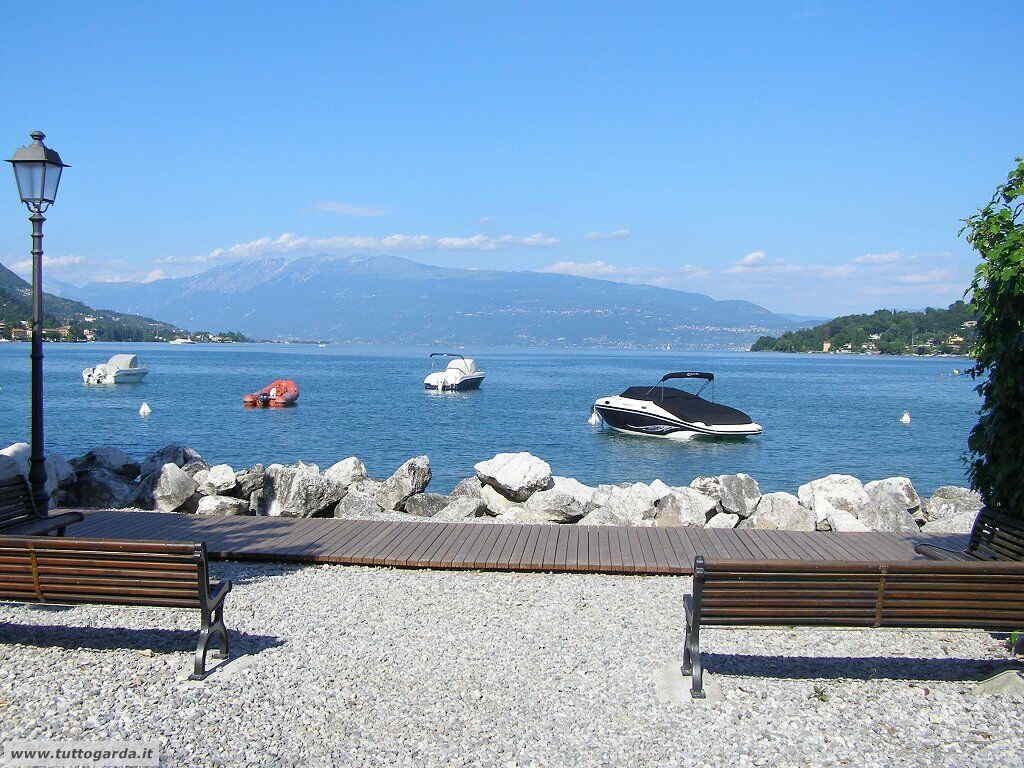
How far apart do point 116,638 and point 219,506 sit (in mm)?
5819

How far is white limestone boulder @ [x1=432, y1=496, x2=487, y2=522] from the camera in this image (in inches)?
438

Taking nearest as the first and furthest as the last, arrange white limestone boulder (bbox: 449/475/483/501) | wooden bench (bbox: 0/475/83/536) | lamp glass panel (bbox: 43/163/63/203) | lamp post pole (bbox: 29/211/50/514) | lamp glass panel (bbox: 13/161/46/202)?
wooden bench (bbox: 0/475/83/536), lamp post pole (bbox: 29/211/50/514), lamp glass panel (bbox: 13/161/46/202), lamp glass panel (bbox: 43/163/63/203), white limestone boulder (bbox: 449/475/483/501)

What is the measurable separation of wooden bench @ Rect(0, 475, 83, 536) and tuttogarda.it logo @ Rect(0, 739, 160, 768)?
3.26 metres

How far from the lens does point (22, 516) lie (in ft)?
24.5

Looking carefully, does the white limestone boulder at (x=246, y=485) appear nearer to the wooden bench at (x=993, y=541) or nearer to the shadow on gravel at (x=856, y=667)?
the shadow on gravel at (x=856, y=667)

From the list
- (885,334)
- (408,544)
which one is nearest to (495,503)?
(408,544)

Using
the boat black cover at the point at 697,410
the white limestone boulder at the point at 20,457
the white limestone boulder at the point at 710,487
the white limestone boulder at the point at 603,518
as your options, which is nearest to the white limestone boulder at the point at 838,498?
the white limestone boulder at the point at 710,487

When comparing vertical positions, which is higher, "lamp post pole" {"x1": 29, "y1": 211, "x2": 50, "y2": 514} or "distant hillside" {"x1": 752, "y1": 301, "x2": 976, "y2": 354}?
"distant hillside" {"x1": 752, "y1": 301, "x2": 976, "y2": 354}

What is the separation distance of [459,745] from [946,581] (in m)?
3.10

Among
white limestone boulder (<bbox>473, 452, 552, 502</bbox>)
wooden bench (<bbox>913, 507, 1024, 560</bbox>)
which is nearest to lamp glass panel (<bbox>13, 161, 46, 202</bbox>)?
white limestone boulder (<bbox>473, 452, 552, 502</bbox>)

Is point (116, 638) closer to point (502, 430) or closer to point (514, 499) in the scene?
point (514, 499)

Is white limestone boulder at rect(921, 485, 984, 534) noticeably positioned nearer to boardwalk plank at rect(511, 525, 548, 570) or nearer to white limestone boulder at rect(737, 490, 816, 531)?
white limestone boulder at rect(737, 490, 816, 531)

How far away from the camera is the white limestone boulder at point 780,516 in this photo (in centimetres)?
1025

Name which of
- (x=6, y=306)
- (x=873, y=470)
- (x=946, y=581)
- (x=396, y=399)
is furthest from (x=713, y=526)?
(x=6, y=306)
